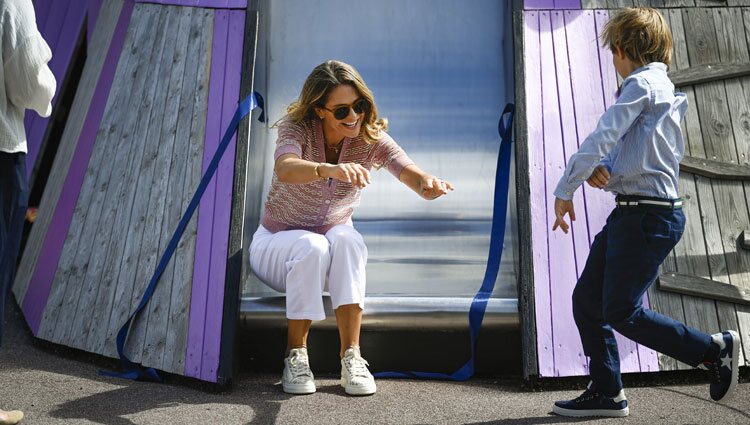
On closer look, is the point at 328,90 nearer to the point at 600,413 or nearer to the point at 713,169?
→ the point at 600,413

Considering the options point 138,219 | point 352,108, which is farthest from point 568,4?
point 138,219

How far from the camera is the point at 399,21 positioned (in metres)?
5.12

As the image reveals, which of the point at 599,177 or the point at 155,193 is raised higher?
the point at 155,193

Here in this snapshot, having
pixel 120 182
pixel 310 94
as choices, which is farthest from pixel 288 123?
pixel 120 182

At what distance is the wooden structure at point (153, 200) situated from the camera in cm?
375

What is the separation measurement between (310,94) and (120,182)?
3.87ft

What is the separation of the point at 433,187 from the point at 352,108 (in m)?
0.45

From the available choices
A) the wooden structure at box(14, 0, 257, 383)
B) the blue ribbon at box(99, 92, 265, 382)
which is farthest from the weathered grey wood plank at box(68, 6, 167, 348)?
the blue ribbon at box(99, 92, 265, 382)

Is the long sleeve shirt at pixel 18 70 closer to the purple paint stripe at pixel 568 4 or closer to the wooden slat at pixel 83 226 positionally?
the wooden slat at pixel 83 226

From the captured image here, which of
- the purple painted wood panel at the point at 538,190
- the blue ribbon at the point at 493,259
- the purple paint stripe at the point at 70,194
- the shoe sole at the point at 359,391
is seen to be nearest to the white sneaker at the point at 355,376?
the shoe sole at the point at 359,391

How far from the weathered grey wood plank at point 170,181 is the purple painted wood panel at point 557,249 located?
1620 mm

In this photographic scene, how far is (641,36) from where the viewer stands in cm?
304

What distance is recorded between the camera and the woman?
345 cm

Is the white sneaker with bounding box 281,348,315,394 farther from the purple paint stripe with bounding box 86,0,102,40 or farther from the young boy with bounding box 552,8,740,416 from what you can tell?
the purple paint stripe with bounding box 86,0,102,40
